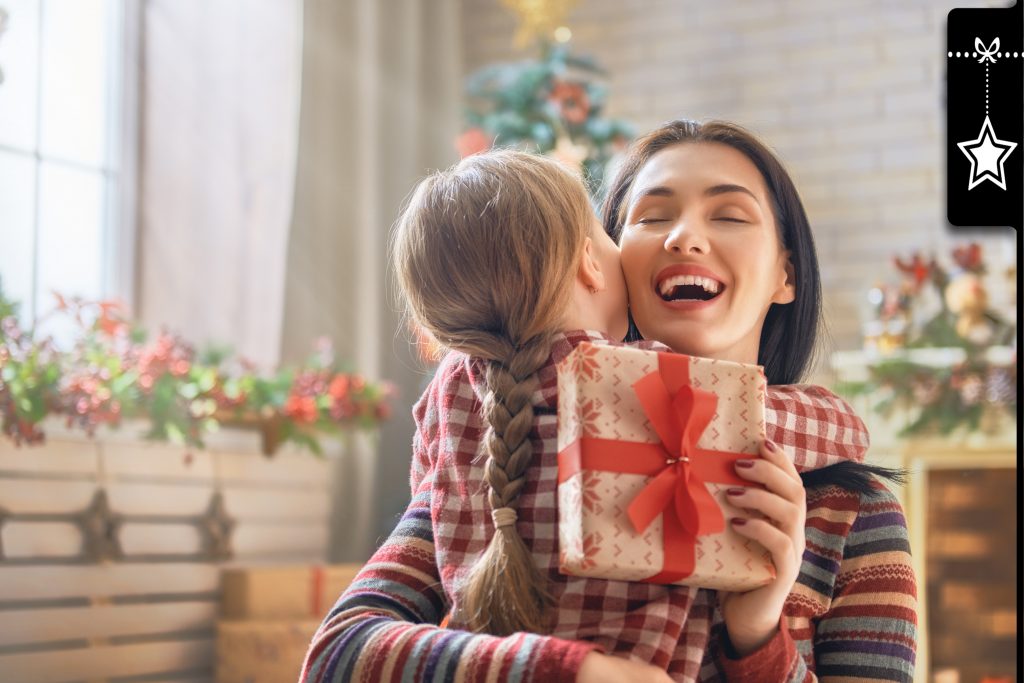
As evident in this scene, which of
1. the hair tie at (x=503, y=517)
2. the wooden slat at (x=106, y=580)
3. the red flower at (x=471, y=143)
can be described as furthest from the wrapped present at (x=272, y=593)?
the hair tie at (x=503, y=517)

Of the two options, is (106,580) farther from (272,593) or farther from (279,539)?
(279,539)

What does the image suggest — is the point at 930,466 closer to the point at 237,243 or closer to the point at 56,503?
the point at 237,243

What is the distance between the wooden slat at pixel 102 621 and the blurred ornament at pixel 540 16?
3000 millimetres

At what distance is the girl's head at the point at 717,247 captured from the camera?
1.25 metres

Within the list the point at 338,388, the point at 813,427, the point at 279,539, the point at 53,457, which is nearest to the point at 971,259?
the point at 338,388

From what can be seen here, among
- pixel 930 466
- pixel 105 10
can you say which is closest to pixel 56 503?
pixel 105 10

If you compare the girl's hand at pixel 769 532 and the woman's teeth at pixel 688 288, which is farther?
the woman's teeth at pixel 688 288

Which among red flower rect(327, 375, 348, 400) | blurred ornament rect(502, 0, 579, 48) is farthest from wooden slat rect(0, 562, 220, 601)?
blurred ornament rect(502, 0, 579, 48)

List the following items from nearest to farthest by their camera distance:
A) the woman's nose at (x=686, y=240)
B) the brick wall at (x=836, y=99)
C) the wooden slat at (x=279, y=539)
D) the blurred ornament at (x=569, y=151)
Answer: the woman's nose at (x=686, y=240), the wooden slat at (x=279, y=539), the blurred ornament at (x=569, y=151), the brick wall at (x=836, y=99)

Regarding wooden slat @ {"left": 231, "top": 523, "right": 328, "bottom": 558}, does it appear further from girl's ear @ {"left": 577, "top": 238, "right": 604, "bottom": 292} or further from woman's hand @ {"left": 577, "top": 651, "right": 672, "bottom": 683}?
woman's hand @ {"left": 577, "top": 651, "right": 672, "bottom": 683}

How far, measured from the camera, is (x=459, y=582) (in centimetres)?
105

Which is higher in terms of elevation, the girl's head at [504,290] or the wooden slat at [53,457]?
the girl's head at [504,290]

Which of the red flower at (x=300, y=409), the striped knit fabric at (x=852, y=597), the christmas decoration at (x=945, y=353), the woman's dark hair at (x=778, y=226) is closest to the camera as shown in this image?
the striped knit fabric at (x=852, y=597)

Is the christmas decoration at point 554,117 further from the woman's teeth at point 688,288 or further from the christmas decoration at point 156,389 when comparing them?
the woman's teeth at point 688,288
